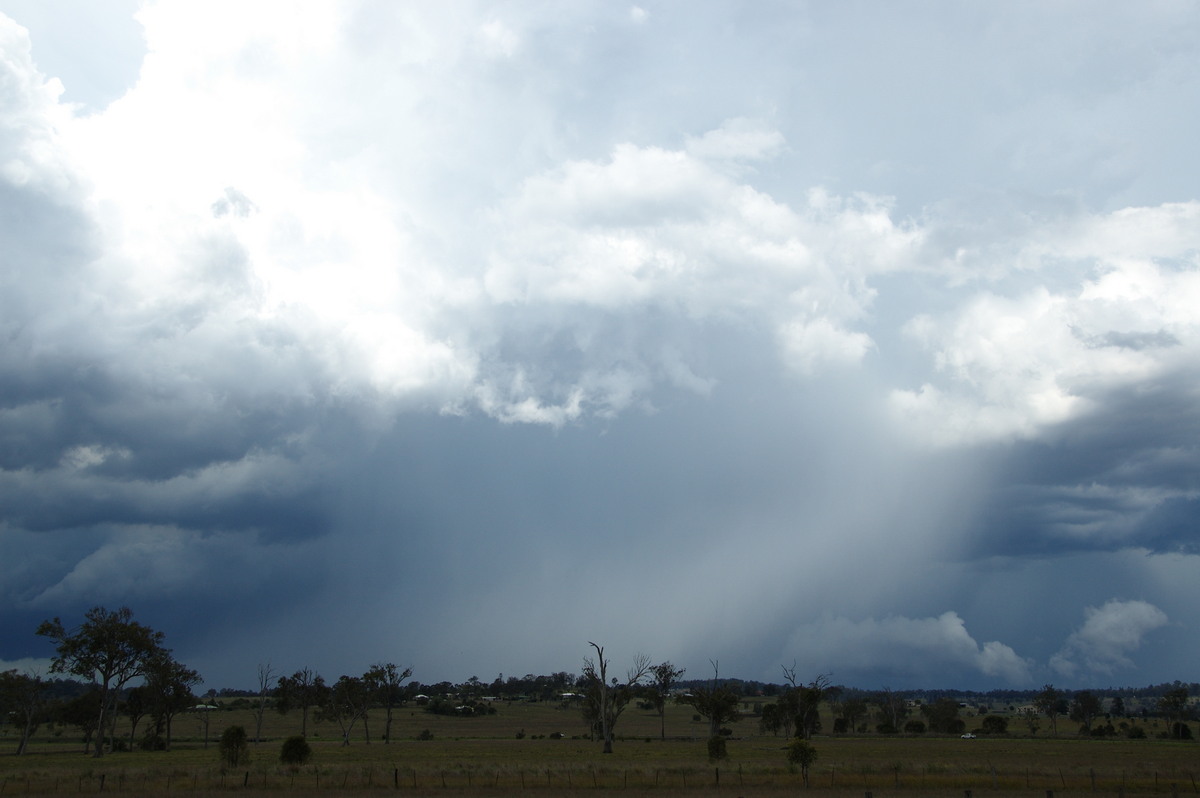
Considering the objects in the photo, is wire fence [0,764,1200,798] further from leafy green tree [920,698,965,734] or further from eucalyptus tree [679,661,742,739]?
leafy green tree [920,698,965,734]

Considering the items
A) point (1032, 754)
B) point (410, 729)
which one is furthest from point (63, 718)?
point (1032, 754)

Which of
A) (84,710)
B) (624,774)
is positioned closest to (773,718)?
(624,774)

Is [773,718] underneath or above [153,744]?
underneath

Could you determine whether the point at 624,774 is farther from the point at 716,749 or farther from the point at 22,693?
the point at 22,693

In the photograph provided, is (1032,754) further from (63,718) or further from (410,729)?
(63,718)

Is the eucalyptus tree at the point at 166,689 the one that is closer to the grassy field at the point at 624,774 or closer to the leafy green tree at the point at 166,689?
the leafy green tree at the point at 166,689

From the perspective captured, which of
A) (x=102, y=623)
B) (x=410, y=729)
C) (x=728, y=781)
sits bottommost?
(x=410, y=729)

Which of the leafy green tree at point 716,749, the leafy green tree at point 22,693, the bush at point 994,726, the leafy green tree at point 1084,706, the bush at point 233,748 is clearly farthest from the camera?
the leafy green tree at point 1084,706

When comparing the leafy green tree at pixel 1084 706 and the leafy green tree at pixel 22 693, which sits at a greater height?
the leafy green tree at pixel 22 693

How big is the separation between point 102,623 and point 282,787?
2028 inches

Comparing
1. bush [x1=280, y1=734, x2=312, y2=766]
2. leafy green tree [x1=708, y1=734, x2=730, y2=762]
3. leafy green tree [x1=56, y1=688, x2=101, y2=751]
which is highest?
bush [x1=280, y1=734, x2=312, y2=766]

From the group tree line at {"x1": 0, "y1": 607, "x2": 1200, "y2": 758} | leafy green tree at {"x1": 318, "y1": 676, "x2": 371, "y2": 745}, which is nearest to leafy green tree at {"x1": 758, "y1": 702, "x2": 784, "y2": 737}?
tree line at {"x1": 0, "y1": 607, "x2": 1200, "y2": 758}

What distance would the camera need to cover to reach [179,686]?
96438mm

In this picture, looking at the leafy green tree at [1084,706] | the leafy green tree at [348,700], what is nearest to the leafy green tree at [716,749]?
the leafy green tree at [348,700]
